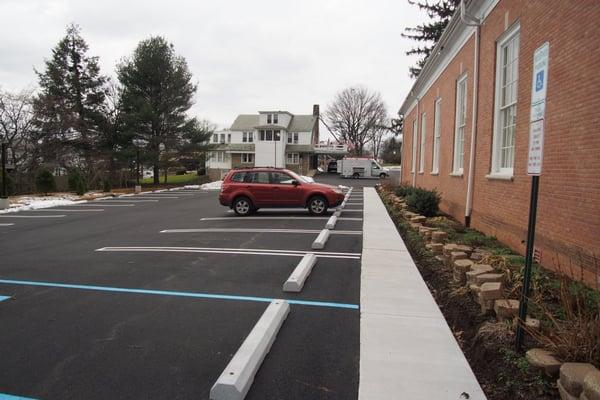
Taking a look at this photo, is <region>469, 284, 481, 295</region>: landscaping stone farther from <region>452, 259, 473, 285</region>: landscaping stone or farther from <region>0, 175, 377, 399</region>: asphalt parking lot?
<region>0, 175, 377, 399</region>: asphalt parking lot

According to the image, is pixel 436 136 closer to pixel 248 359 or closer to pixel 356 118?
pixel 248 359

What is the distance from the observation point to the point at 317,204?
1471 cm

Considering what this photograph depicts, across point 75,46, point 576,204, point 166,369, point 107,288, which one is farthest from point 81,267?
point 75,46

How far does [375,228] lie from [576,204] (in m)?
6.20

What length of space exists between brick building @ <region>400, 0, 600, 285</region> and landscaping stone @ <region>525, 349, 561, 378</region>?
973mm

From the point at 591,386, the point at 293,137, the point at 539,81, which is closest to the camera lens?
the point at 591,386

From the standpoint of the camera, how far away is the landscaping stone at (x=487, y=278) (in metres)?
4.78

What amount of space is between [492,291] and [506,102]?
569cm

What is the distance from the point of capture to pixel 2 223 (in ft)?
48.8

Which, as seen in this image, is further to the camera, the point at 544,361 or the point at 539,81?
the point at 539,81

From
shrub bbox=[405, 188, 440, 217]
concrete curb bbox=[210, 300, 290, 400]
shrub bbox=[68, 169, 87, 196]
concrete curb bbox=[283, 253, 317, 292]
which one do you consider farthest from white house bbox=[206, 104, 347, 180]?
concrete curb bbox=[210, 300, 290, 400]

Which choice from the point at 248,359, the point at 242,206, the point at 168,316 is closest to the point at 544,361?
the point at 248,359

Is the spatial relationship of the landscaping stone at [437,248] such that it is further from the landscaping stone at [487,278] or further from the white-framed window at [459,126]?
the white-framed window at [459,126]

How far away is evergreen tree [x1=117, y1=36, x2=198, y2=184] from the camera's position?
36.1 metres
